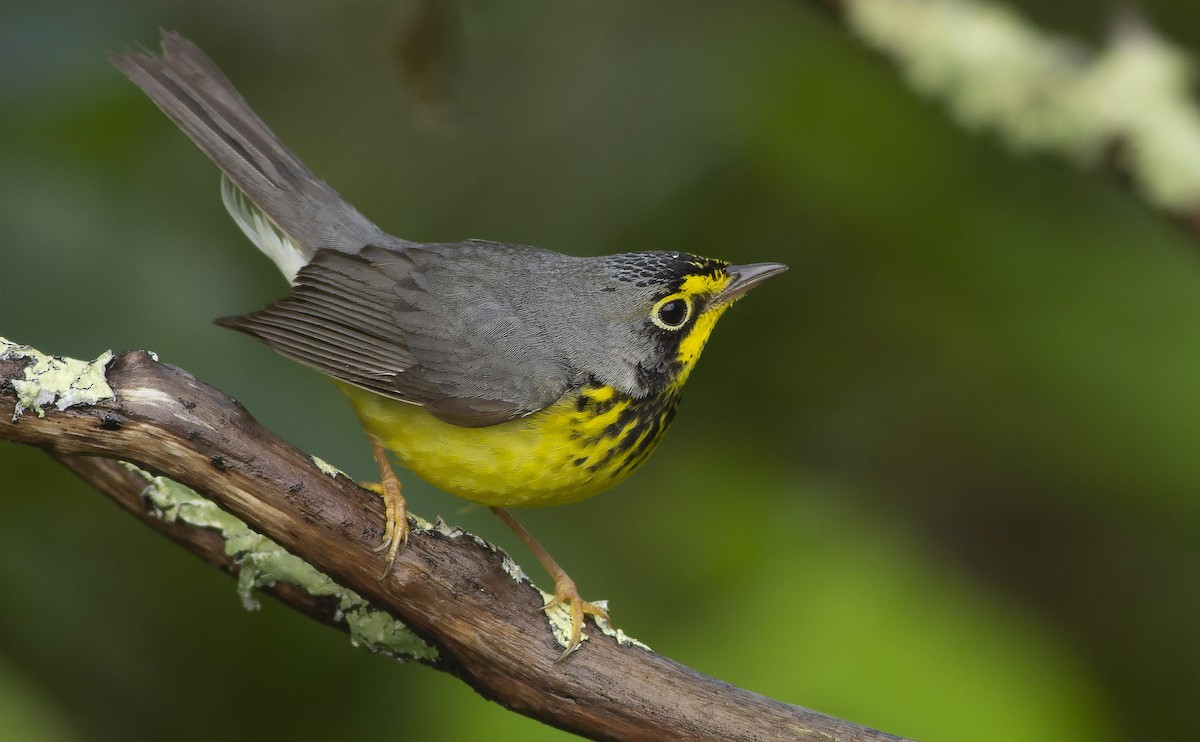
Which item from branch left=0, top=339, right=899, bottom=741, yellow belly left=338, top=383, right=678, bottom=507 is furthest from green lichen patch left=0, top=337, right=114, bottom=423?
yellow belly left=338, top=383, right=678, bottom=507

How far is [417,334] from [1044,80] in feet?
8.67

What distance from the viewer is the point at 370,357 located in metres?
4.11

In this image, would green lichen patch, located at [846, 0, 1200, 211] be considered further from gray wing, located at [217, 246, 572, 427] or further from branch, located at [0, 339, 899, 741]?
branch, located at [0, 339, 899, 741]

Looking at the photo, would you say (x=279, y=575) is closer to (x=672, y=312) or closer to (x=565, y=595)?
(x=565, y=595)

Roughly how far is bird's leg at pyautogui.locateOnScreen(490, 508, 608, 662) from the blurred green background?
0.26 metres

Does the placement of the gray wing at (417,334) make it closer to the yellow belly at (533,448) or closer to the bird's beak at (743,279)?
the yellow belly at (533,448)

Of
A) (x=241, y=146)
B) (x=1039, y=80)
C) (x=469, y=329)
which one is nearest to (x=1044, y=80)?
(x=1039, y=80)

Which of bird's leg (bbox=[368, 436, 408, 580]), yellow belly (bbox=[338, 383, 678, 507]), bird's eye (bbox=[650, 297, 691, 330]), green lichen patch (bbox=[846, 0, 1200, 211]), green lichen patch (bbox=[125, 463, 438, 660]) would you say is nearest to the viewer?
bird's leg (bbox=[368, 436, 408, 580])

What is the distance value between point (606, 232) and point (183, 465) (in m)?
3.72

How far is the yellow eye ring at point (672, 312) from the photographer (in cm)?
419

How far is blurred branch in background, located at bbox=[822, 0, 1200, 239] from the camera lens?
455 centimetres

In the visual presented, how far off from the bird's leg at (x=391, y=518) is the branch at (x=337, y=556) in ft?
0.09

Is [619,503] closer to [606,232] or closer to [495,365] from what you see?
[606,232]

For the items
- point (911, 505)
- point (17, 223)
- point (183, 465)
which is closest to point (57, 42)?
point (17, 223)
